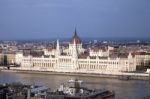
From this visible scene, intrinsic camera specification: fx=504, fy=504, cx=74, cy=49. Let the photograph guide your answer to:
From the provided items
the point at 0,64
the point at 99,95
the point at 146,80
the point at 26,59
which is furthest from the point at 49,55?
the point at 99,95

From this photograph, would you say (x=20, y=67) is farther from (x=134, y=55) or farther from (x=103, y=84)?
(x=103, y=84)

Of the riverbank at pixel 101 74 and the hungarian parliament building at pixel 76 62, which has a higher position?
the hungarian parliament building at pixel 76 62

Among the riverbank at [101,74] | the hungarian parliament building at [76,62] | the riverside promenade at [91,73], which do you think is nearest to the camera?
the riverbank at [101,74]

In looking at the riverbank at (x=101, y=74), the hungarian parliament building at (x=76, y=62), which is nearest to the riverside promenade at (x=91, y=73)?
the riverbank at (x=101, y=74)

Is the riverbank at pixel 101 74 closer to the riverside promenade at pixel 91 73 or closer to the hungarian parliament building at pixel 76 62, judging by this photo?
the riverside promenade at pixel 91 73

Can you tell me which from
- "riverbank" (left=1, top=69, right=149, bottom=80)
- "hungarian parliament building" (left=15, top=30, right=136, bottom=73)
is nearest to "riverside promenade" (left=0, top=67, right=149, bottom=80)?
"riverbank" (left=1, top=69, right=149, bottom=80)

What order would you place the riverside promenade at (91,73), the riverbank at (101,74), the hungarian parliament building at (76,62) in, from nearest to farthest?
the riverbank at (101,74) < the riverside promenade at (91,73) < the hungarian parliament building at (76,62)

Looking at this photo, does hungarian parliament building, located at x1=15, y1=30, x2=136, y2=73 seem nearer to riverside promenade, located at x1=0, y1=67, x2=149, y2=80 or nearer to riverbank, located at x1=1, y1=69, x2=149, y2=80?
riverside promenade, located at x1=0, y1=67, x2=149, y2=80

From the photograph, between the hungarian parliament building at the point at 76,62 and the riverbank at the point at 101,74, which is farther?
the hungarian parliament building at the point at 76,62

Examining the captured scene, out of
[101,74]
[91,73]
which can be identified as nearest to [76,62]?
[91,73]
